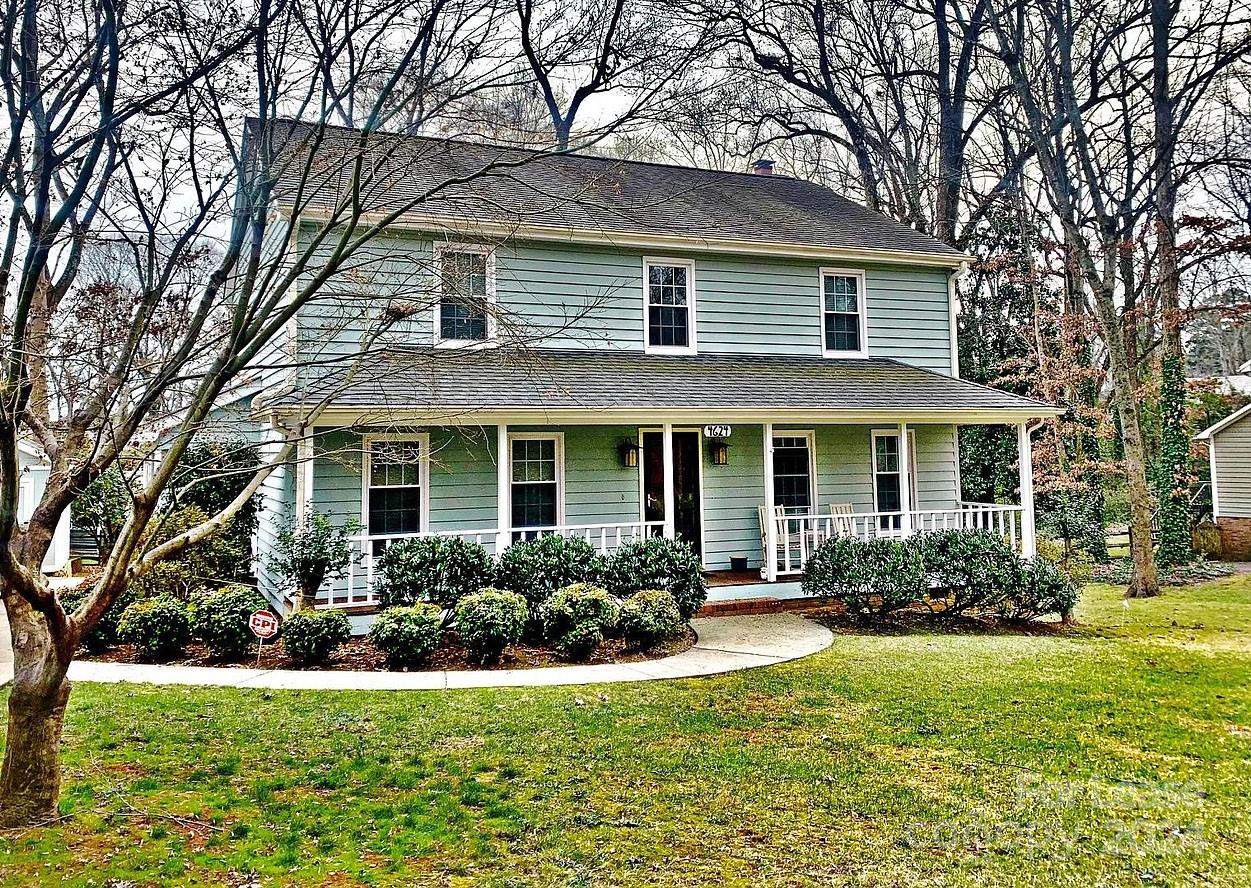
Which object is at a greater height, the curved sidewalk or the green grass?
the curved sidewalk

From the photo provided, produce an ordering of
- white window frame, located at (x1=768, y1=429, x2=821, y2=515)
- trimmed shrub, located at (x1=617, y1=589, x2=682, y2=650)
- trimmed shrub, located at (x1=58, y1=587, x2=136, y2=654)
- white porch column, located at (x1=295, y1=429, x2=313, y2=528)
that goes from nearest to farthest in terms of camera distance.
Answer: trimmed shrub, located at (x1=58, y1=587, x2=136, y2=654)
trimmed shrub, located at (x1=617, y1=589, x2=682, y2=650)
white porch column, located at (x1=295, y1=429, x2=313, y2=528)
white window frame, located at (x1=768, y1=429, x2=821, y2=515)

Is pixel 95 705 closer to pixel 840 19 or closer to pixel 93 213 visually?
pixel 93 213

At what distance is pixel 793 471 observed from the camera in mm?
13617

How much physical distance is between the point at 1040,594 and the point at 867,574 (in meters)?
2.39

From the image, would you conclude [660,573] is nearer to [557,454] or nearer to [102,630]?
[557,454]

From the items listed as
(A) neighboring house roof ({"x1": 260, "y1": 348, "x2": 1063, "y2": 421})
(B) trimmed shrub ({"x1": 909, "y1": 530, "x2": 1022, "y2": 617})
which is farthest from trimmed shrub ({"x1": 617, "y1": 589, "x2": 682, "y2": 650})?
(B) trimmed shrub ({"x1": 909, "y1": 530, "x2": 1022, "y2": 617})

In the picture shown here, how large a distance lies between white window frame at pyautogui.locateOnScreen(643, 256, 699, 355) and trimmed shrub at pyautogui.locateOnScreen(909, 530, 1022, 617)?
4879 millimetres

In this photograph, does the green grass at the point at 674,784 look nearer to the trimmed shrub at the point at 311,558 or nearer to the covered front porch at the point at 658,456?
the trimmed shrub at the point at 311,558

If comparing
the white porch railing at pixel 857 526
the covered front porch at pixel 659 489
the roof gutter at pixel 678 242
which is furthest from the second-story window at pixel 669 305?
→ the white porch railing at pixel 857 526

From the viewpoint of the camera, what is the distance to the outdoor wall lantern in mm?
12516

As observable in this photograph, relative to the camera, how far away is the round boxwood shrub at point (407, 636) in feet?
27.4

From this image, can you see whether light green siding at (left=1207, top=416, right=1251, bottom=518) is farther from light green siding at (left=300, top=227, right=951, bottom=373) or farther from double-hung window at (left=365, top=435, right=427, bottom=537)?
double-hung window at (left=365, top=435, right=427, bottom=537)

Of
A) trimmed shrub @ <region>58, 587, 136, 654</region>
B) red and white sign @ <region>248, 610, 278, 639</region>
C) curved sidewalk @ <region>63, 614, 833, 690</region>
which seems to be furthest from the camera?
trimmed shrub @ <region>58, 587, 136, 654</region>

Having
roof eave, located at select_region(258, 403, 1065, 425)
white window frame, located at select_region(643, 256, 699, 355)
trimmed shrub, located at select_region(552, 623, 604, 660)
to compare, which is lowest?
trimmed shrub, located at select_region(552, 623, 604, 660)
